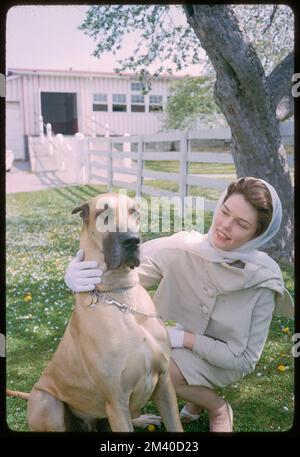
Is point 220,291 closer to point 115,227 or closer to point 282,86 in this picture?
point 115,227

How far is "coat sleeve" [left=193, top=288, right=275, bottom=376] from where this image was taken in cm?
185

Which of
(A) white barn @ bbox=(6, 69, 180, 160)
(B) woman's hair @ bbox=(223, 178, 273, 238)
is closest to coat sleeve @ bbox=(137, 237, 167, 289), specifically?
(B) woman's hair @ bbox=(223, 178, 273, 238)

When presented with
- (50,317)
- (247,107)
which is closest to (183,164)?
(247,107)

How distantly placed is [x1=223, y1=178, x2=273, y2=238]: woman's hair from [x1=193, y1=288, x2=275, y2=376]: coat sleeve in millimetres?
263

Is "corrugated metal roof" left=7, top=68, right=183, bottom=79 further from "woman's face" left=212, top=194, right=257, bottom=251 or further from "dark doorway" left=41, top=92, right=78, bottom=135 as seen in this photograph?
"woman's face" left=212, top=194, right=257, bottom=251

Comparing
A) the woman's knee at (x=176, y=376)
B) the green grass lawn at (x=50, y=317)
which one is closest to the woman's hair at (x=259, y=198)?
the green grass lawn at (x=50, y=317)

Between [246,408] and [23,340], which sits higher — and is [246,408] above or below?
below

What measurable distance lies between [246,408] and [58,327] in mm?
996

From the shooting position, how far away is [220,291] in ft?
6.08

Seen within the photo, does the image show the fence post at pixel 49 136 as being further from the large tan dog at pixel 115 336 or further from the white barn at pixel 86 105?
the large tan dog at pixel 115 336

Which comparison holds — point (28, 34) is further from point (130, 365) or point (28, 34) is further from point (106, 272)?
point (130, 365)
